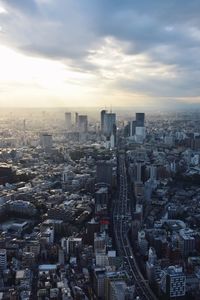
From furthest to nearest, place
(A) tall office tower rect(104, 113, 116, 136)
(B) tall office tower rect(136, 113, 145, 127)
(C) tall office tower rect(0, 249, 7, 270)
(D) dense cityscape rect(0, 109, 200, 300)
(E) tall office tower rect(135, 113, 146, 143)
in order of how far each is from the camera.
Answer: (A) tall office tower rect(104, 113, 116, 136) → (B) tall office tower rect(136, 113, 145, 127) → (E) tall office tower rect(135, 113, 146, 143) → (C) tall office tower rect(0, 249, 7, 270) → (D) dense cityscape rect(0, 109, 200, 300)

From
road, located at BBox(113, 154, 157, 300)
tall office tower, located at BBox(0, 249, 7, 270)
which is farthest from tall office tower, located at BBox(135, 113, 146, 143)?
tall office tower, located at BBox(0, 249, 7, 270)

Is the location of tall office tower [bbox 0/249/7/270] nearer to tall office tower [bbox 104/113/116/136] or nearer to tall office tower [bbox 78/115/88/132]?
tall office tower [bbox 104/113/116/136]

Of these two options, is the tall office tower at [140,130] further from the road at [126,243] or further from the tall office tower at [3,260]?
the tall office tower at [3,260]

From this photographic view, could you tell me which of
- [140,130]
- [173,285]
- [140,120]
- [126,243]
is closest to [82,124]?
[140,120]

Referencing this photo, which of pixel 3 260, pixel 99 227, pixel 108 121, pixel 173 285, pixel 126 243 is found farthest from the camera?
pixel 108 121

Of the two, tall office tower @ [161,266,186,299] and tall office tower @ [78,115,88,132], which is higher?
tall office tower @ [78,115,88,132]

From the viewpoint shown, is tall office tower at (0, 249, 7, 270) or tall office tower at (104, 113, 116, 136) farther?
tall office tower at (104, 113, 116, 136)

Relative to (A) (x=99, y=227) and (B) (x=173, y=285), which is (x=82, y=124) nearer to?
(A) (x=99, y=227)
